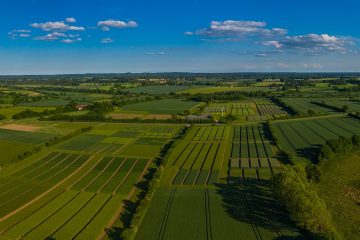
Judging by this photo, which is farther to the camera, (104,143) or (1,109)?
(1,109)

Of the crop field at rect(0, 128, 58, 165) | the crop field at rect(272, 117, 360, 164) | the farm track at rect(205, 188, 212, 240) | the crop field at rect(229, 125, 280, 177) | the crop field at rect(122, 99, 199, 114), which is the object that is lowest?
the farm track at rect(205, 188, 212, 240)

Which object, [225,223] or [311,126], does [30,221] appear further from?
[311,126]

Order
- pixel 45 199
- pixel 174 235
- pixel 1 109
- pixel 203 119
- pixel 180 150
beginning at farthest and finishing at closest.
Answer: pixel 1 109, pixel 203 119, pixel 180 150, pixel 45 199, pixel 174 235

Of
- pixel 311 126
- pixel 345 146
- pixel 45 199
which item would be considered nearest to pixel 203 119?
pixel 311 126

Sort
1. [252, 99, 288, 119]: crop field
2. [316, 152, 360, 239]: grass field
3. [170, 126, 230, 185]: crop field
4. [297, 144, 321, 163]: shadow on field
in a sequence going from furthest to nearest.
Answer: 1. [252, 99, 288, 119]: crop field
2. [297, 144, 321, 163]: shadow on field
3. [170, 126, 230, 185]: crop field
4. [316, 152, 360, 239]: grass field

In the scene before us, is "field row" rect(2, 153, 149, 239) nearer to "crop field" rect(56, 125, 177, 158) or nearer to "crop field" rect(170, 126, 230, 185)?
"crop field" rect(170, 126, 230, 185)

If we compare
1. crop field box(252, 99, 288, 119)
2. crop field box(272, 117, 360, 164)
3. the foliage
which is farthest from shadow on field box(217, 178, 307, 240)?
crop field box(252, 99, 288, 119)

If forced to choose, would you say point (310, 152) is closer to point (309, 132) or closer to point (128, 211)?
point (309, 132)

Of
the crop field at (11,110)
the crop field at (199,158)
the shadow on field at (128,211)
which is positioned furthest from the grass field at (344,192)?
the crop field at (11,110)
